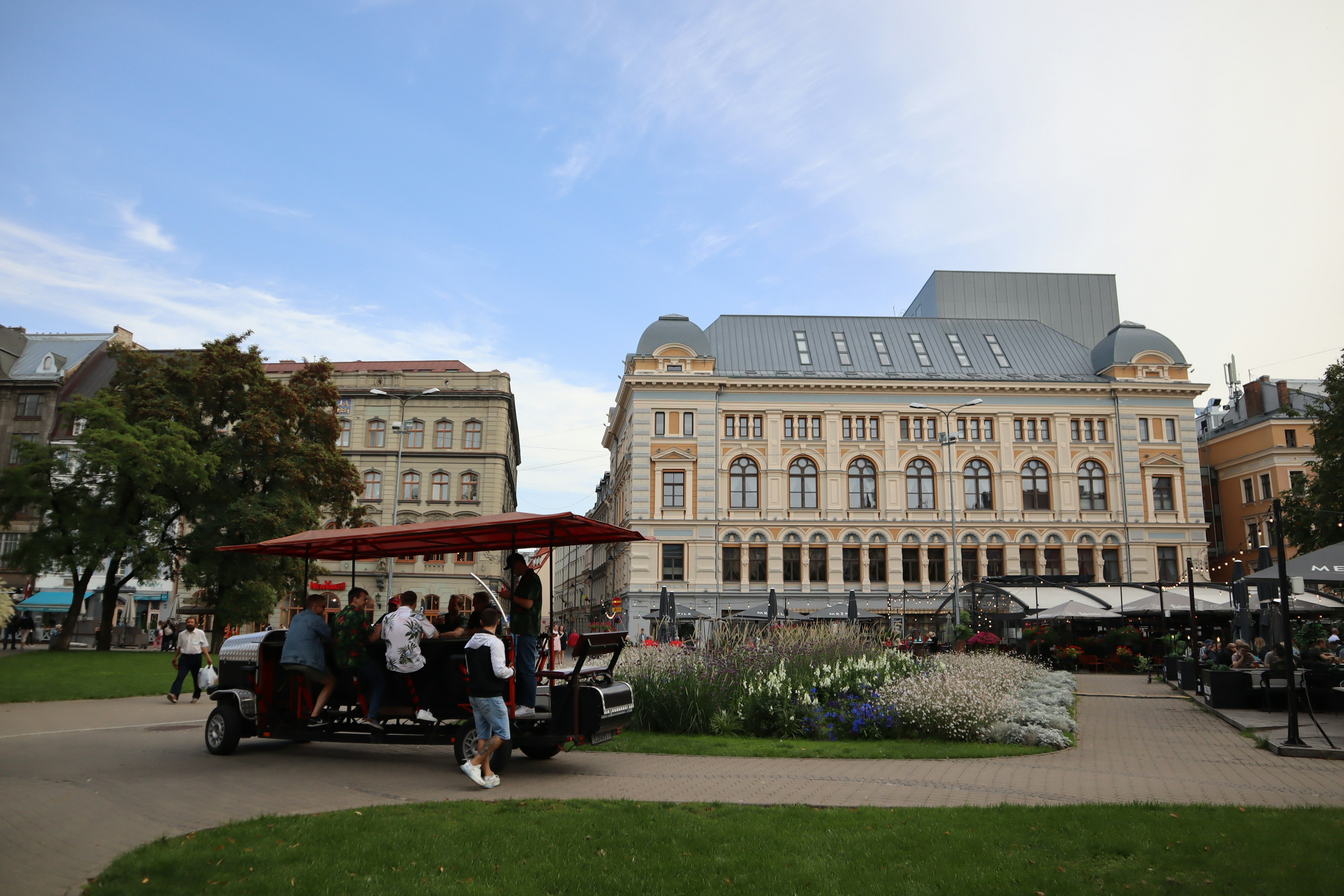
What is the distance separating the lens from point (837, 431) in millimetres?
56188

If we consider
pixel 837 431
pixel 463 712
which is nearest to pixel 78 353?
pixel 837 431

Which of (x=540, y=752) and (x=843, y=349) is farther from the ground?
(x=843, y=349)

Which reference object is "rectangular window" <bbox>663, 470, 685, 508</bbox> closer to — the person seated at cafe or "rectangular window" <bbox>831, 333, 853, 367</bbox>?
"rectangular window" <bbox>831, 333, 853, 367</bbox>

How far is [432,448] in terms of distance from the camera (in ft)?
198

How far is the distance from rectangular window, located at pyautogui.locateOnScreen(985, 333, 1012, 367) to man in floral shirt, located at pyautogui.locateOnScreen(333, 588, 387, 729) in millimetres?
54666

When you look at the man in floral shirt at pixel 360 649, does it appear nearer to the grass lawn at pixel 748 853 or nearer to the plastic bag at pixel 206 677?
the grass lawn at pixel 748 853

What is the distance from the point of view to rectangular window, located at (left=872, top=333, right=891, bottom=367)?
59.4 metres

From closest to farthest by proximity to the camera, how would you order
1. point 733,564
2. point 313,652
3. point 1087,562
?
1. point 313,652
2. point 733,564
3. point 1087,562

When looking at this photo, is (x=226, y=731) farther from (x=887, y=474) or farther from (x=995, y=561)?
(x=995, y=561)

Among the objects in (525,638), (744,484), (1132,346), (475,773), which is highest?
(1132,346)

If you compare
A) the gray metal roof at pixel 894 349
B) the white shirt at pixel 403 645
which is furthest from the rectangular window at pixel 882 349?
the white shirt at pixel 403 645

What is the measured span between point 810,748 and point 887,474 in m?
44.5

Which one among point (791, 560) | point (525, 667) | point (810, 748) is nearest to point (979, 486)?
point (791, 560)

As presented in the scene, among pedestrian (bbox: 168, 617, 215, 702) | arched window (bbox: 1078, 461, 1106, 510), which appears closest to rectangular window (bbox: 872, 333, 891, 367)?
arched window (bbox: 1078, 461, 1106, 510)
